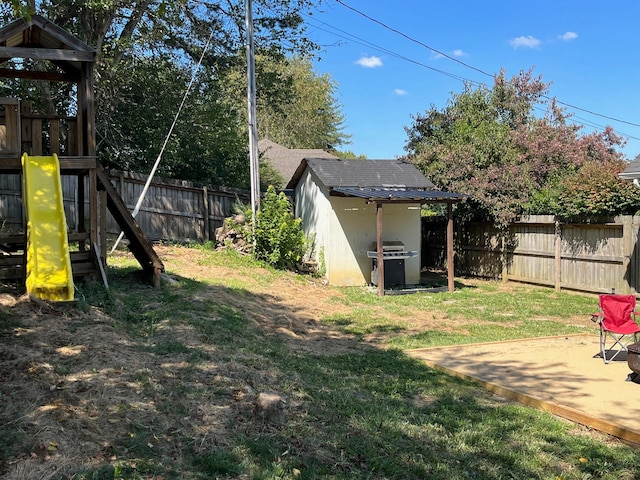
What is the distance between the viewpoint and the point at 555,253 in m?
14.0

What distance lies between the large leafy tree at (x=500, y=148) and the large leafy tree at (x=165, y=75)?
6159mm

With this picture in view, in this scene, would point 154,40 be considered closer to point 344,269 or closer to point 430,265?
point 344,269

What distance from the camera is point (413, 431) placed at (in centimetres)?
440

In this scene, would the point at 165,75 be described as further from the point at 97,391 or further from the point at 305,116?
the point at 305,116

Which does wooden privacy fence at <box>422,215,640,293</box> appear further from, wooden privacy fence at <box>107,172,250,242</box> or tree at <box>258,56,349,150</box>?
tree at <box>258,56,349,150</box>

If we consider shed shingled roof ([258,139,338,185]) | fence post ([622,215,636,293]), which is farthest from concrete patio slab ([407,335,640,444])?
shed shingled roof ([258,139,338,185])

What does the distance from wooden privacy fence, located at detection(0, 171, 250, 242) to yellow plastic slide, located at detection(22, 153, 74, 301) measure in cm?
504

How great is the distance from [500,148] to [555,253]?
13.2 ft

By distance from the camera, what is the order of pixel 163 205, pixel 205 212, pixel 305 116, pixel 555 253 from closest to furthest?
pixel 555 253, pixel 163 205, pixel 205 212, pixel 305 116

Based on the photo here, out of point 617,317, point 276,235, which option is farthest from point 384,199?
point 617,317

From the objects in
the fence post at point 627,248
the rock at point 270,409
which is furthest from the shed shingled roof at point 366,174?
the rock at point 270,409

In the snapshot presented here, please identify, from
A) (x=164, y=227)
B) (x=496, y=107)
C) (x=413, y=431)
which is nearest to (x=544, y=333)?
(x=413, y=431)

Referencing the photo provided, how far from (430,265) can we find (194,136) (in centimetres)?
934

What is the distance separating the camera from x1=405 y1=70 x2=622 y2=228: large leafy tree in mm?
15602
